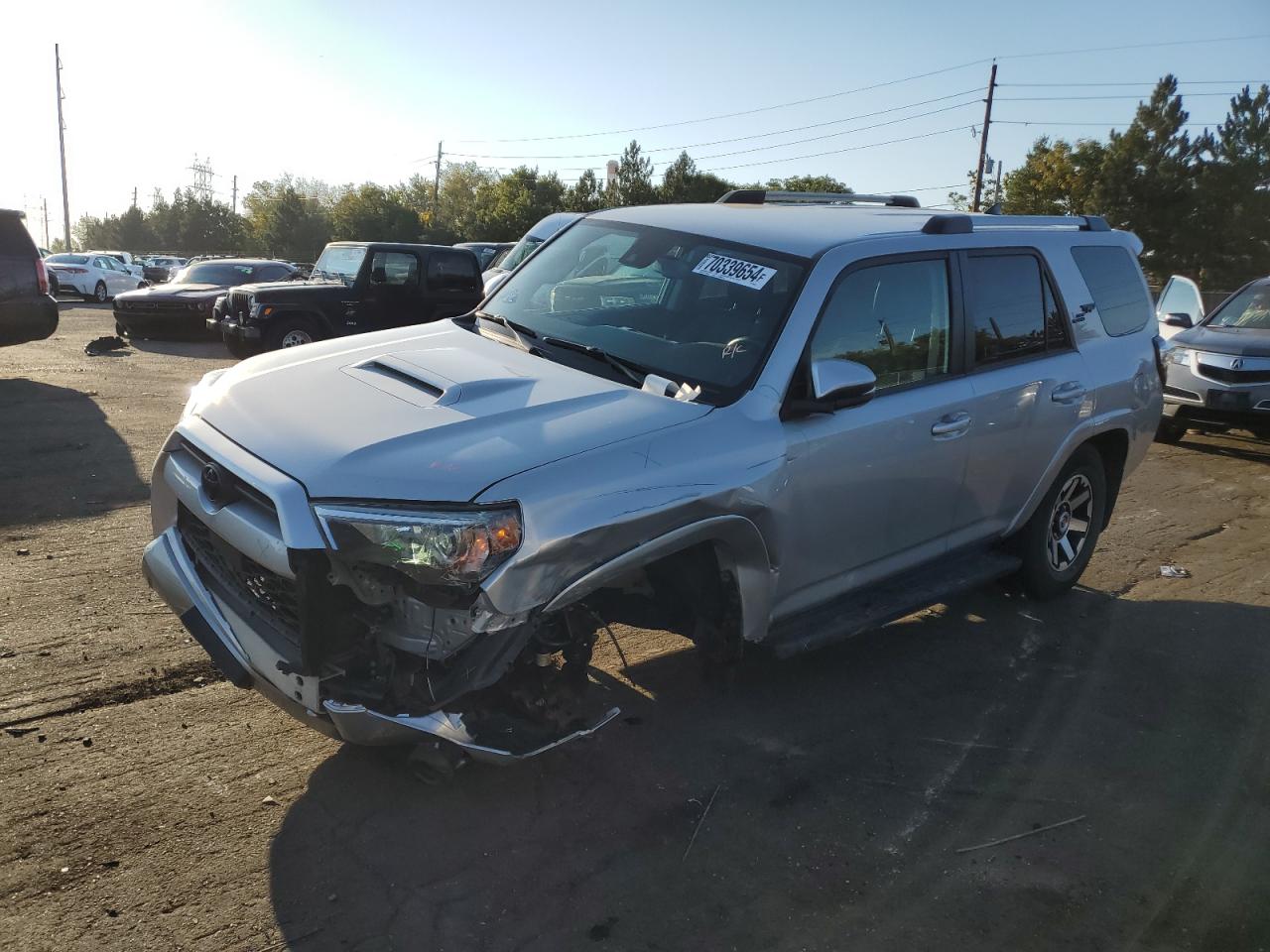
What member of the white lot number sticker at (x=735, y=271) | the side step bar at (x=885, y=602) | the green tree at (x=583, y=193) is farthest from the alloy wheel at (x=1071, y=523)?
the green tree at (x=583, y=193)

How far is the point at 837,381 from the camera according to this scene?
3.77 m

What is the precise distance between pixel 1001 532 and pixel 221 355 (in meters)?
13.2

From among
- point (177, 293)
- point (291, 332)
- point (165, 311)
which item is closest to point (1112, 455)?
point (291, 332)

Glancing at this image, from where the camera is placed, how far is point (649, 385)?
3.82 meters

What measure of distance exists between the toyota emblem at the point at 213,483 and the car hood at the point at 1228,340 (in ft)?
33.4

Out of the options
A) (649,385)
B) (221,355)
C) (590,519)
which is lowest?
(221,355)

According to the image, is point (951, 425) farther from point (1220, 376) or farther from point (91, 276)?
point (91, 276)

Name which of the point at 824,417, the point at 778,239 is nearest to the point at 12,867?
the point at 824,417

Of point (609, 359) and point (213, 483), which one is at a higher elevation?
point (609, 359)

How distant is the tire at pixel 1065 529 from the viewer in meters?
5.62

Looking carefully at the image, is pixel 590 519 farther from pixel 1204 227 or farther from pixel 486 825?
pixel 1204 227

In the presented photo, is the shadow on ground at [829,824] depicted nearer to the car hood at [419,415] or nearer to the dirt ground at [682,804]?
the dirt ground at [682,804]

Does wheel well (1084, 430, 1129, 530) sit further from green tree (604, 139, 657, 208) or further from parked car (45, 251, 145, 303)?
green tree (604, 139, 657, 208)

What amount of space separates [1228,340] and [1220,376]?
0.53 metres
